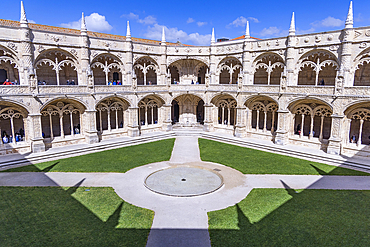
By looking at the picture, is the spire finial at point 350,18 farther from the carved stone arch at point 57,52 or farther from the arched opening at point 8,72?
the arched opening at point 8,72

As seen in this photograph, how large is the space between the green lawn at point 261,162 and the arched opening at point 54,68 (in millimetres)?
15859

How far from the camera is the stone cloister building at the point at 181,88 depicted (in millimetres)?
21859

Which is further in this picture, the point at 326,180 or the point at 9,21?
the point at 9,21

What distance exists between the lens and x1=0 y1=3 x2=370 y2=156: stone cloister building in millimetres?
Answer: 21859

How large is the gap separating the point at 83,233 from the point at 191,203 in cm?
560

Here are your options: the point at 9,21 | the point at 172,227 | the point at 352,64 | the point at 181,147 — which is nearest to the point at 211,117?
the point at 181,147

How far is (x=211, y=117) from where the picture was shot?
105 feet

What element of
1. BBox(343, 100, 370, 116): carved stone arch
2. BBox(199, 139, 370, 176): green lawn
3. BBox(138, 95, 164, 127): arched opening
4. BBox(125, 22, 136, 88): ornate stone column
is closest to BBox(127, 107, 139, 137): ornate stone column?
BBox(138, 95, 164, 127): arched opening

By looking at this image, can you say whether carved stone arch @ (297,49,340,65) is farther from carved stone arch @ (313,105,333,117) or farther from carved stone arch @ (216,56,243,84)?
carved stone arch @ (216,56,243,84)

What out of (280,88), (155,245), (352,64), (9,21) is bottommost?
(155,245)

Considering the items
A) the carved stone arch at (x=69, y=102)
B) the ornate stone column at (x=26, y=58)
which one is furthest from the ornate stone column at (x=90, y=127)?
the ornate stone column at (x=26, y=58)

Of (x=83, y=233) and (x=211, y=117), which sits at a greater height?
(x=211, y=117)

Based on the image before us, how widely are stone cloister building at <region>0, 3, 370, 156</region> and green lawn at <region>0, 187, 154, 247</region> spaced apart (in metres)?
10.0

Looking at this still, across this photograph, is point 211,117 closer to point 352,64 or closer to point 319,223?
point 352,64
